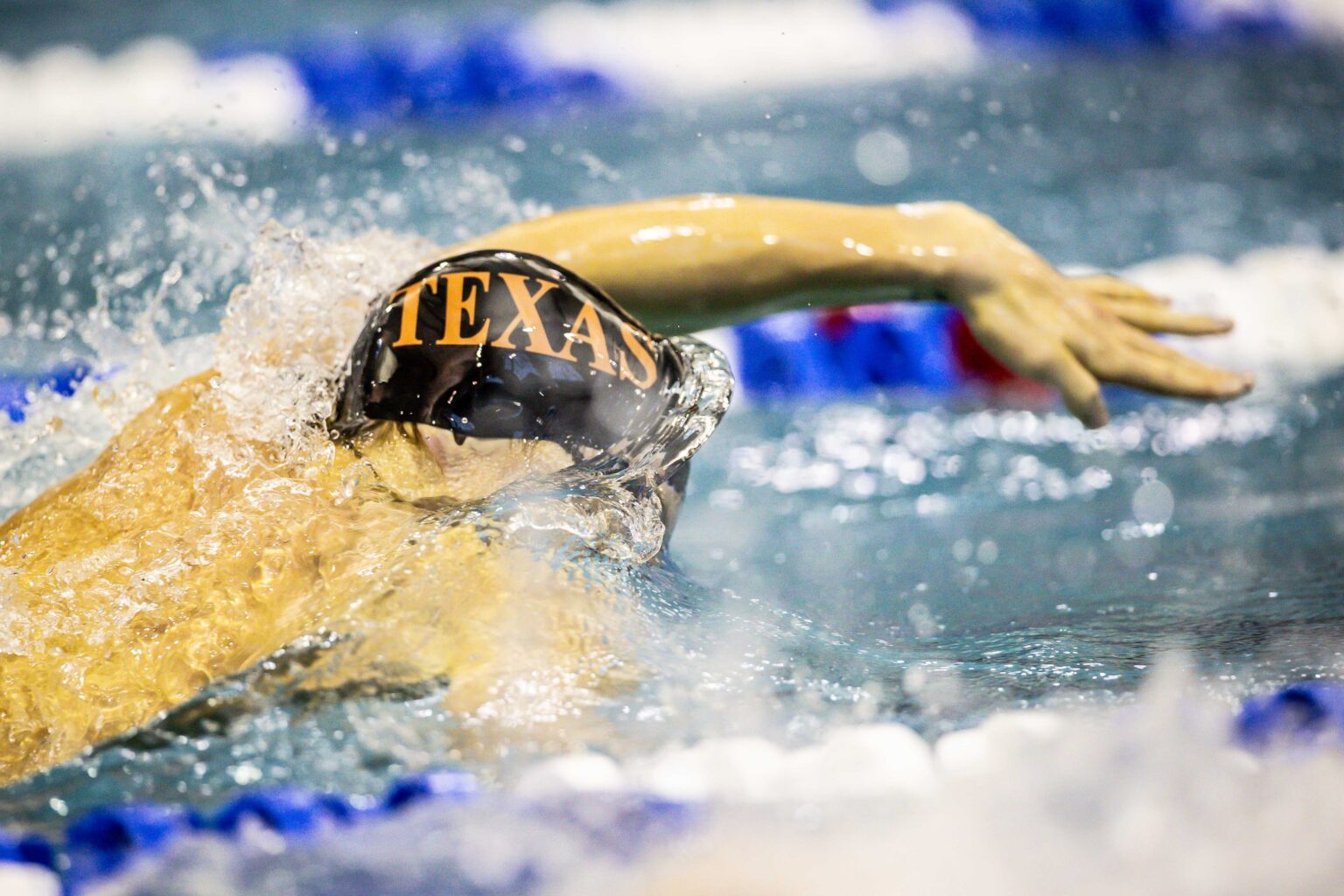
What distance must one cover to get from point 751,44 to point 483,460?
133 inches

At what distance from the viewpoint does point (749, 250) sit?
1.43m

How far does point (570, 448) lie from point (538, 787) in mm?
297

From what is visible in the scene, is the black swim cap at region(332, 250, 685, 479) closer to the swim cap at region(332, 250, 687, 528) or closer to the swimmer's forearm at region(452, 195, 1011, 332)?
the swim cap at region(332, 250, 687, 528)

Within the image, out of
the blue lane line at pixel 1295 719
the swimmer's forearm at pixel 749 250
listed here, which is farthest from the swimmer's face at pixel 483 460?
the blue lane line at pixel 1295 719

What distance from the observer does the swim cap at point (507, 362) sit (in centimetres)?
103

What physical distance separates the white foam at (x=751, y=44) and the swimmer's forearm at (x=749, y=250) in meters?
2.49

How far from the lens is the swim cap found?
1.03 m

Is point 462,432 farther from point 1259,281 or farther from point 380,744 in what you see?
point 1259,281

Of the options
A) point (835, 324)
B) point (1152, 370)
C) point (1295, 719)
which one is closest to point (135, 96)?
point (835, 324)

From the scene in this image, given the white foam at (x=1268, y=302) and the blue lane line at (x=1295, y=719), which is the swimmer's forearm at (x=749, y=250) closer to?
the blue lane line at (x=1295, y=719)

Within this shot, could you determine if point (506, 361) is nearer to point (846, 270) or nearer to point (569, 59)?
point (846, 270)

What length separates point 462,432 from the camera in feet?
3.42

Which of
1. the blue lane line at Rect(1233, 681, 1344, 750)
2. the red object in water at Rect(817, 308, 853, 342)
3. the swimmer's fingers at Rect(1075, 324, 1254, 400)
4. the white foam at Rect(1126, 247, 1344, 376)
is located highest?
the white foam at Rect(1126, 247, 1344, 376)

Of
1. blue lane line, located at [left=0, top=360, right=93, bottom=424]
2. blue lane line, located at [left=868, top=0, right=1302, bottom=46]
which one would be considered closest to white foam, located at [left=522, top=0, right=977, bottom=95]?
blue lane line, located at [left=868, top=0, right=1302, bottom=46]
